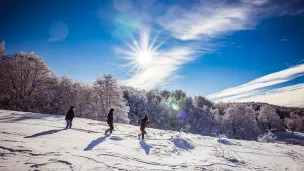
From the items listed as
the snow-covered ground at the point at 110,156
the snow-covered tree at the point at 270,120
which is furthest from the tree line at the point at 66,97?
the snow-covered tree at the point at 270,120

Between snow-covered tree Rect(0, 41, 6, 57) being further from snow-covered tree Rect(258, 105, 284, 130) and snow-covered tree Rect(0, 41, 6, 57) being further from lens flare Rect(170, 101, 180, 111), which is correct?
snow-covered tree Rect(258, 105, 284, 130)

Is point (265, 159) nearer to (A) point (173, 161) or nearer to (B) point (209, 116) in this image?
(A) point (173, 161)

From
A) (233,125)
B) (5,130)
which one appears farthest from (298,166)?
(233,125)

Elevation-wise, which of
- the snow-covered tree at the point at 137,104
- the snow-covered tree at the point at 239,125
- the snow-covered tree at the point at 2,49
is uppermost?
the snow-covered tree at the point at 2,49

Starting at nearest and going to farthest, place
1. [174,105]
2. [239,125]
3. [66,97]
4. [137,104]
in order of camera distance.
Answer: [66,97] → [239,125] → [137,104] → [174,105]

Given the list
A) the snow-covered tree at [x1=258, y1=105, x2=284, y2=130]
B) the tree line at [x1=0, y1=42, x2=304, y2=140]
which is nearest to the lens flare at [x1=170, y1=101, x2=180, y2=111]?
the tree line at [x1=0, y1=42, x2=304, y2=140]

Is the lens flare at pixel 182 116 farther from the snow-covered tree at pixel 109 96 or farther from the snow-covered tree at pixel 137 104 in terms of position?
the snow-covered tree at pixel 109 96

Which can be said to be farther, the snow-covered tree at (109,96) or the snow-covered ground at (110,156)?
the snow-covered tree at (109,96)

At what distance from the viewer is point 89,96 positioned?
5159 cm

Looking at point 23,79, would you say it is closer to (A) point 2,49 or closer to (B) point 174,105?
(A) point 2,49

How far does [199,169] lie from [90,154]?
5832mm

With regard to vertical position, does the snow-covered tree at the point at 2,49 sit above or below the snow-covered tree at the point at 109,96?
above

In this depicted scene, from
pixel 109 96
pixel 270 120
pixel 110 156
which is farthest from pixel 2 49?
pixel 270 120

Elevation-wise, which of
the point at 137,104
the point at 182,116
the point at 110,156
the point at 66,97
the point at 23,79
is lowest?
the point at 110,156
